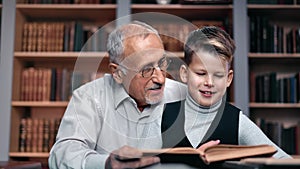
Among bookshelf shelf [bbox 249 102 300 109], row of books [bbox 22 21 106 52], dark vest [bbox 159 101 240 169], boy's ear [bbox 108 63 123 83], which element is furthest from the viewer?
row of books [bbox 22 21 106 52]

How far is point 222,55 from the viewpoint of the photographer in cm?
101

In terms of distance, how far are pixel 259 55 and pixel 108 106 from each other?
1751mm

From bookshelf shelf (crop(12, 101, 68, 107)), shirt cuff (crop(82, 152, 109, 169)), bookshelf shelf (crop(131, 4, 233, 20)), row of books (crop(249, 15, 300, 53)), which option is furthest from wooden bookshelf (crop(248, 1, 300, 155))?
shirt cuff (crop(82, 152, 109, 169))

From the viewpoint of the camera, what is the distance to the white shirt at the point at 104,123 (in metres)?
0.97

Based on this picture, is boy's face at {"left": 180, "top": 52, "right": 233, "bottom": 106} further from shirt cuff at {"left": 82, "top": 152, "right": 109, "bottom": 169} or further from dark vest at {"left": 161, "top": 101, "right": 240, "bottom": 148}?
shirt cuff at {"left": 82, "top": 152, "right": 109, "bottom": 169}

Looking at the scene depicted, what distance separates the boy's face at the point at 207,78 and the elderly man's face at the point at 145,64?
0.26 feet

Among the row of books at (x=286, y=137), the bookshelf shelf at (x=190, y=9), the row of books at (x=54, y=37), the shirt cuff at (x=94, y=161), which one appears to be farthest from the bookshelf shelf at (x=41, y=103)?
the shirt cuff at (x=94, y=161)

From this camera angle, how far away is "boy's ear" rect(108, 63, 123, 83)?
3.53 ft

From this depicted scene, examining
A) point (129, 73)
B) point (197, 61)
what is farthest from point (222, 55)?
point (129, 73)

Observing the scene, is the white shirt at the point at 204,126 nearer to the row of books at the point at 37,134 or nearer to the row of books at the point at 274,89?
the row of books at the point at 274,89

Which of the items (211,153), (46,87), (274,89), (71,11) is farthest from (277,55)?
(211,153)

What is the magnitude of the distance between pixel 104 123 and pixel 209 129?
282 millimetres

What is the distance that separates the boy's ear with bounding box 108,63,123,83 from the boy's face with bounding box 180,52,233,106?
19cm

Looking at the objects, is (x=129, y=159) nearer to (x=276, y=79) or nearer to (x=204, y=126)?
(x=204, y=126)
